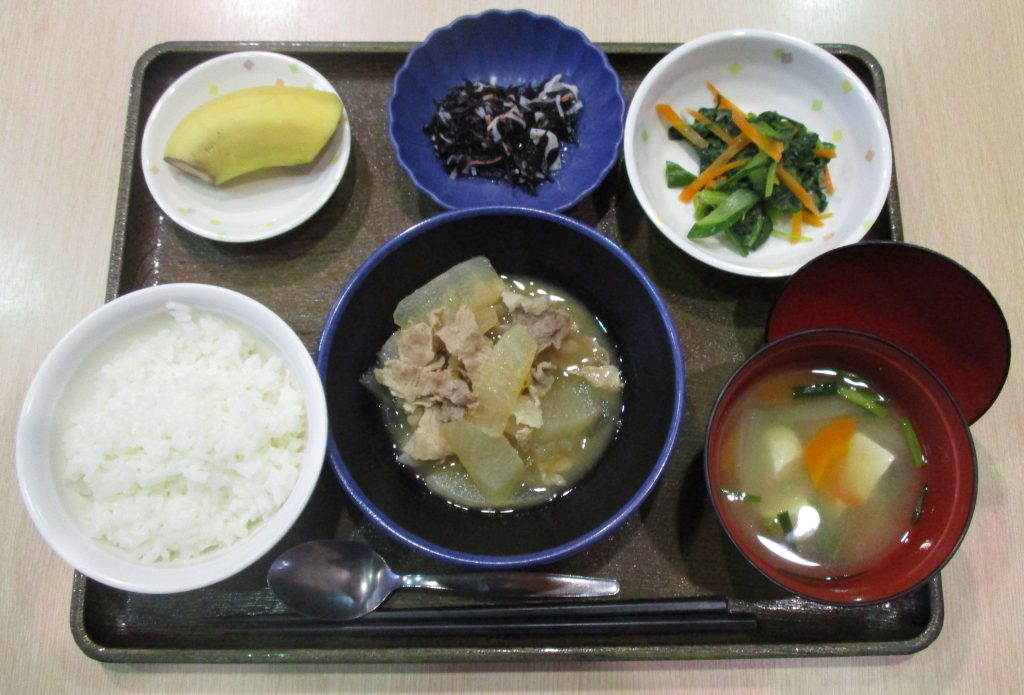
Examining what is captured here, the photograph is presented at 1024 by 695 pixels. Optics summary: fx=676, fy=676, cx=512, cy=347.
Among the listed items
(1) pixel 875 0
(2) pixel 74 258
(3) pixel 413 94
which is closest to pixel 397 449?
(3) pixel 413 94

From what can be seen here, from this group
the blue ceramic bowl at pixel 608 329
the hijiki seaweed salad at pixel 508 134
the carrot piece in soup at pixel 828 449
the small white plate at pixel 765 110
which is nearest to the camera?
the blue ceramic bowl at pixel 608 329

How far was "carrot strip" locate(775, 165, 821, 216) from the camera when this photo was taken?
2088mm

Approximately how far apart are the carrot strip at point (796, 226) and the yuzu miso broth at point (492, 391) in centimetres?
69

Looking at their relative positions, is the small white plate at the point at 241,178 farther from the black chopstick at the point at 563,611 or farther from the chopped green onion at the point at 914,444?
the chopped green onion at the point at 914,444

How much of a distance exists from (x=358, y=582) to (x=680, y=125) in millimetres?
1676

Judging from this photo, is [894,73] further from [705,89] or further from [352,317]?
[352,317]

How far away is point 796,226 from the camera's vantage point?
2105 millimetres

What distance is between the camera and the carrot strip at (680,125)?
217 cm

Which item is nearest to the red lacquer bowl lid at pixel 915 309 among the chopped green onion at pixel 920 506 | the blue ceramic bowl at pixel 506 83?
the chopped green onion at pixel 920 506

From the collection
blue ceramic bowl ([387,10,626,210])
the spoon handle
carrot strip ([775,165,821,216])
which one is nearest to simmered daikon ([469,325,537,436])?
the spoon handle

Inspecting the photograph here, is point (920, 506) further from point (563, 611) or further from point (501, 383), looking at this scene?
point (501, 383)

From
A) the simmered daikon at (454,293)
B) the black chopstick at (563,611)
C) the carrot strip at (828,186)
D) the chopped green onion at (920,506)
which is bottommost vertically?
the black chopstick at (563,611)

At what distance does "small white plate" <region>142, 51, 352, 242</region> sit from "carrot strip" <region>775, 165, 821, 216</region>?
53.1 inches

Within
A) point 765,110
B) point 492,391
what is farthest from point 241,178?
point 765,110
